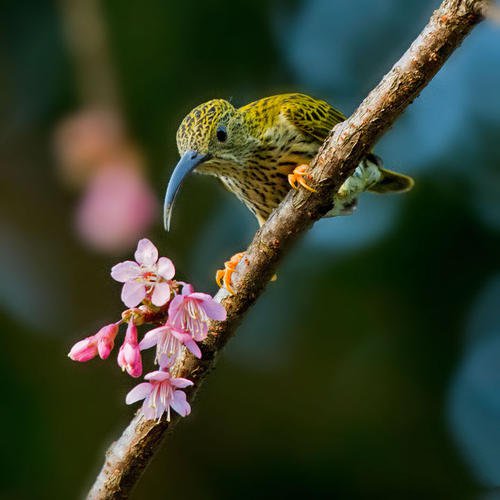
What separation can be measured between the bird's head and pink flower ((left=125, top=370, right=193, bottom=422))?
3.21 ft

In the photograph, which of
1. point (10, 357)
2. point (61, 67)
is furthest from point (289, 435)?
point (61, 67)

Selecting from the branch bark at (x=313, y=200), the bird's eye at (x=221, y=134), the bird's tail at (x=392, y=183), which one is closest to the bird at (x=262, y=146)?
the bird's eye at (x=221, y=134)

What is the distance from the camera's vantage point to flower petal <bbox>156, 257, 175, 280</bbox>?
7.83ft

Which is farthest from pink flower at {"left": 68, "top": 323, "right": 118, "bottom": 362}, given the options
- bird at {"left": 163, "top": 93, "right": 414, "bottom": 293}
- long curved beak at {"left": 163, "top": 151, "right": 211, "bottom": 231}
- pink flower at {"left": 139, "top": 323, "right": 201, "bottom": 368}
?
bird at {"left": 163, "top": 93, "right": 414, "bottom": 293}

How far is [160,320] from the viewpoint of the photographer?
250cm

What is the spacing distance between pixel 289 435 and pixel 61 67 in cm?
Answer: 254

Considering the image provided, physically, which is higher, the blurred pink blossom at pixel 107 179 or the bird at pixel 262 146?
the bird at pixel 262 146

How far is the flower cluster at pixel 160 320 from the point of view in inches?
93.4

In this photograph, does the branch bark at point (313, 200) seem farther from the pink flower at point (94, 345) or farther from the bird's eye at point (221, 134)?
the bird's eye at point (221, 134)

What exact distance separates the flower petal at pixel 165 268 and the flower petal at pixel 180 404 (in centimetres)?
32

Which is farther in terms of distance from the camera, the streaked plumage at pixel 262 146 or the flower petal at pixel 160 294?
the streaked plumage at pixel 262 146

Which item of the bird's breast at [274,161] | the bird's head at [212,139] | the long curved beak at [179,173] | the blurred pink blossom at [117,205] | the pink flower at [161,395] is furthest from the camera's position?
the blurred pink blossom at [117,205]

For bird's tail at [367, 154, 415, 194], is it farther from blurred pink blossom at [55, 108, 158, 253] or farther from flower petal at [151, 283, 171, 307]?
flower petal at [151, 283, 171, 307]

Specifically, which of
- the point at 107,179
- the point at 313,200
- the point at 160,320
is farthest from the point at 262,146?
the point at 160,320
